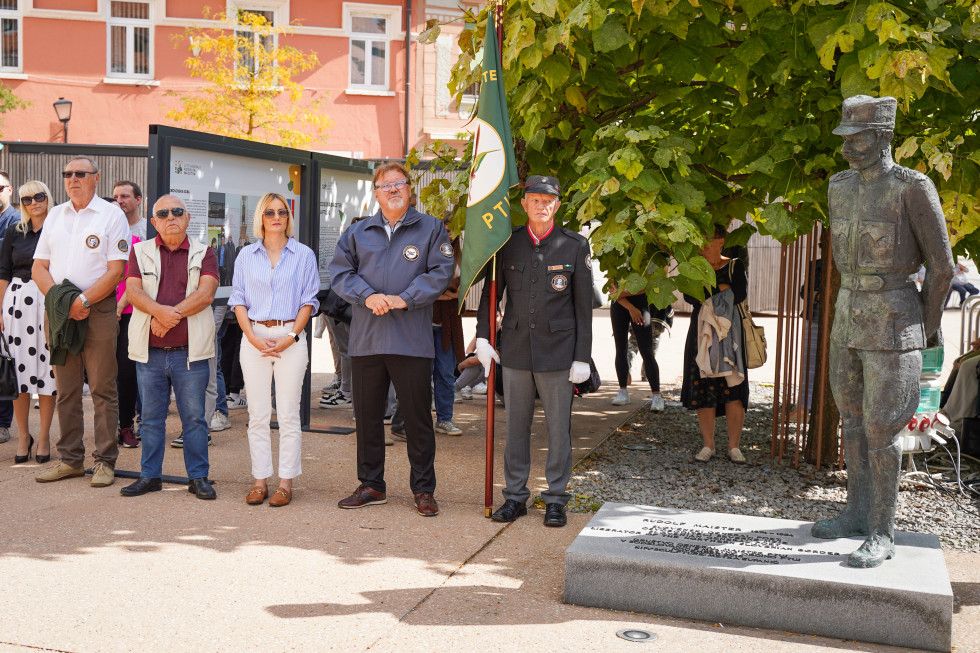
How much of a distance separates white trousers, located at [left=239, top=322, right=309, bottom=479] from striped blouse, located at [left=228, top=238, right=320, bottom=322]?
0.10 m

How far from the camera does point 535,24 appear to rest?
5.63m

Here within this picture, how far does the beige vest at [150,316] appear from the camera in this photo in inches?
252

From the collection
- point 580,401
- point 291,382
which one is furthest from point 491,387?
point 580,401

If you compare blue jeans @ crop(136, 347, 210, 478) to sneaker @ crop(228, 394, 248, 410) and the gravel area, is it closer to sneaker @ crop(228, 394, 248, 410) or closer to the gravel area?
the gravel area

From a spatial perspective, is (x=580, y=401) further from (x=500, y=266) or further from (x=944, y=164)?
(x=944, y=164)

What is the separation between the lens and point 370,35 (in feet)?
82.8

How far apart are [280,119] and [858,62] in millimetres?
16681

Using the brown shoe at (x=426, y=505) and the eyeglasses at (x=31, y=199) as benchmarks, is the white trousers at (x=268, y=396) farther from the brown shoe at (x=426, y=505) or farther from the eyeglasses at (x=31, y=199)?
the eyeglasses at (x=31, y=199)

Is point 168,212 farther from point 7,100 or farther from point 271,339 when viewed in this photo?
point 7,100

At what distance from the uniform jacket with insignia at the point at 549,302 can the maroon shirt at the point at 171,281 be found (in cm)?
201

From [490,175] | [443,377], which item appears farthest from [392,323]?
[443,377]

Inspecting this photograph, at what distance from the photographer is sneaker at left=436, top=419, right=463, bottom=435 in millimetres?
8703

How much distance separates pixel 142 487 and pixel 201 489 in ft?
1.34

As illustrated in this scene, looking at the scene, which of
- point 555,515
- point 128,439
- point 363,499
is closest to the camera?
point 555,515
